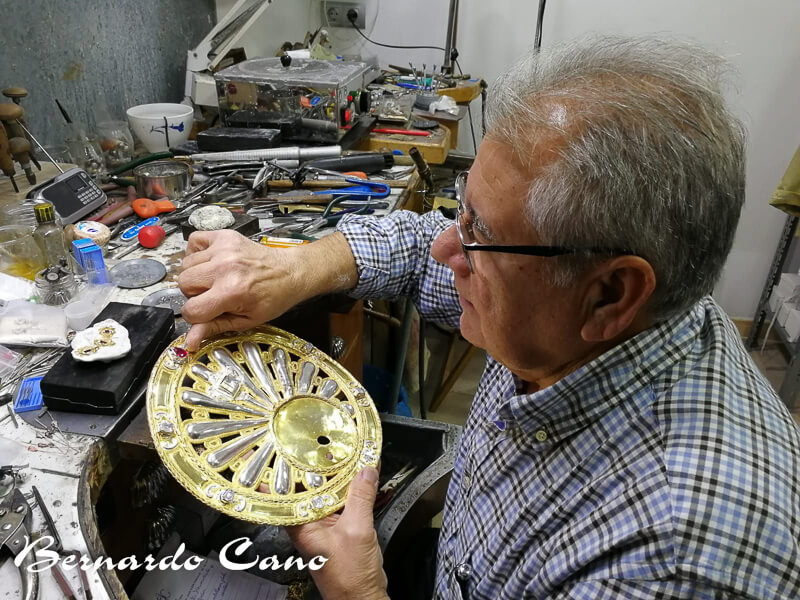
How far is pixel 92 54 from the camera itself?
5.65 feet

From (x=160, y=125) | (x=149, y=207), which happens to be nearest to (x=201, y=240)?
(x=149, y=207)

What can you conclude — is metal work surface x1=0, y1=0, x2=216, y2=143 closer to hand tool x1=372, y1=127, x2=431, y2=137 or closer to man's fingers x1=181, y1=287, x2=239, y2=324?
hand tool x1=372, y1=127, x2=431, y2=137

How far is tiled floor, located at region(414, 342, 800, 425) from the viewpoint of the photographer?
7.96 feet

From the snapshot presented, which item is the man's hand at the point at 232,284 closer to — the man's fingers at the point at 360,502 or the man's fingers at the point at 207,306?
the man's fingers at the point at 207,306

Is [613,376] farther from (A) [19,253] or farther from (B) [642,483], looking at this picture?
(A) [19,253]

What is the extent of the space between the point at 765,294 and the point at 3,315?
128 inches

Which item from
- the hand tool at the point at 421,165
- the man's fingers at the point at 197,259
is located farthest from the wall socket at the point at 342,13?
the man's fingers at the point at 197,259

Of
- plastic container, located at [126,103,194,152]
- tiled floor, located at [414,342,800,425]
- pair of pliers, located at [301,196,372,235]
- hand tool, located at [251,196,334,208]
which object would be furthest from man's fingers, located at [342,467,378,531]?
tiled floor, located at [414,342,800,425]

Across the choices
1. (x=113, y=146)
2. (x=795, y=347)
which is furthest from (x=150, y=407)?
(x=795, y=347)

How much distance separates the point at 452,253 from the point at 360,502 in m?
0.37

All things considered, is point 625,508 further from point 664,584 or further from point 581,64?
point 581,64

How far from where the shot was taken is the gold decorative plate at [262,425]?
72 cm

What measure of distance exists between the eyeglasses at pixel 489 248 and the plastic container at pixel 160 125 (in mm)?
1279

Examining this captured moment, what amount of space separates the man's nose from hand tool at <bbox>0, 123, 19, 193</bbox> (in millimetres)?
988
